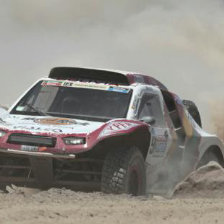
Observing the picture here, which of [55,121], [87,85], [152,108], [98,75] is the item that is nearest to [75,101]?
[87,85]

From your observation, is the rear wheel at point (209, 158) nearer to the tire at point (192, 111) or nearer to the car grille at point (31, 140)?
the tire at point (192, 111)

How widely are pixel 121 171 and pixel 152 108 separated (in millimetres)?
1639

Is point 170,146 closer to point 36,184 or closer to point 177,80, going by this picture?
point 36,184

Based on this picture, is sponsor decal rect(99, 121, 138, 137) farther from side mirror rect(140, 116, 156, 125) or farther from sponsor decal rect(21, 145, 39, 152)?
sponsor decal rect(21, 145, 39, 152)

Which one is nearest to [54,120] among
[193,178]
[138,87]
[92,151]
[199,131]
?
[92,151]

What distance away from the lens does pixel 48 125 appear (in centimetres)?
782

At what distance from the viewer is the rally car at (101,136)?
756 cm

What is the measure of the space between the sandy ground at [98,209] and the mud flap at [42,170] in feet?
0.82

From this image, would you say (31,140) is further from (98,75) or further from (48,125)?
(98,75)

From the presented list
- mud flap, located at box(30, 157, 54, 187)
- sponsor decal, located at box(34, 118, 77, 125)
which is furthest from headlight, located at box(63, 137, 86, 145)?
sponsor decal, located at box(34, 118, 77, 125)

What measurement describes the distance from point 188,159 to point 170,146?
20.3 inches

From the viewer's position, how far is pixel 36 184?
784 centimetres

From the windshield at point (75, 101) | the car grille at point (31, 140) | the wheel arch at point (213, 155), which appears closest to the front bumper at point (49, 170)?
the car grille at point (31, 140)

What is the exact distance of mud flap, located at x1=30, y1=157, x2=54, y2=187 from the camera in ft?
24.8
